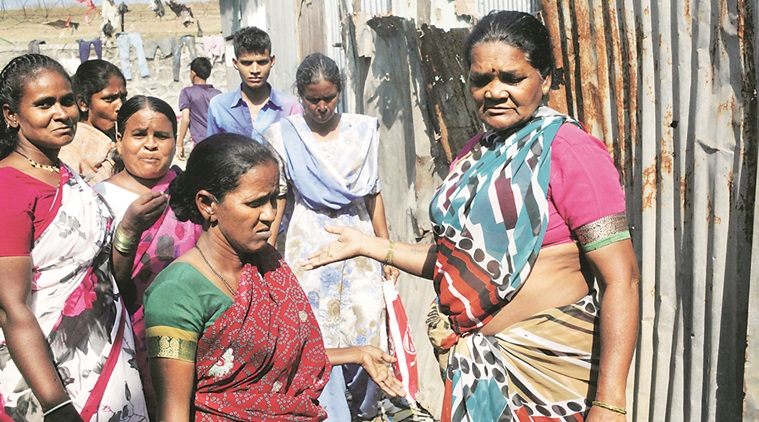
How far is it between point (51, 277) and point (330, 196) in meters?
2.19

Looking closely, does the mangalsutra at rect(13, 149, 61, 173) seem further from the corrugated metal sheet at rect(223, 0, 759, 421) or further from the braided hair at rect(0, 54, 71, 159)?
the corrugated metal sheet at rect(223, 0, 759, 421)

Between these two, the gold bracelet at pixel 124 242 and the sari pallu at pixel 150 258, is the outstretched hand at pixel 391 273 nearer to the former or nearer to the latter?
the sari pallu at pixel 150 258

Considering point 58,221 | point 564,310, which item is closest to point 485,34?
point 564,310

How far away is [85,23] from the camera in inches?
1364

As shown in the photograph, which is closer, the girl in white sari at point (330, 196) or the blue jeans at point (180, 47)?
the girl in white sari at point (330, 196)

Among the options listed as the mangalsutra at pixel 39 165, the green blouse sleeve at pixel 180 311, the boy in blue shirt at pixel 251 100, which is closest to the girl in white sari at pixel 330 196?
the boy in blue shirt at pixel 251 100

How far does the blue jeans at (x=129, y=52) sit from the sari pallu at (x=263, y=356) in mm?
16928

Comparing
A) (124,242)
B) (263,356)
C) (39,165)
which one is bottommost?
(263,356)

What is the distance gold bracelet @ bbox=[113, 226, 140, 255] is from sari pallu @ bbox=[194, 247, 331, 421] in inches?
25.3

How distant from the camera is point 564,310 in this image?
2293mm

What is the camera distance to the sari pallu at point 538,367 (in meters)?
2.30

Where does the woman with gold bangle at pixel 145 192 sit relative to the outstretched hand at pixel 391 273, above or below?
above

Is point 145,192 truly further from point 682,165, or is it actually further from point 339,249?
point 682,165

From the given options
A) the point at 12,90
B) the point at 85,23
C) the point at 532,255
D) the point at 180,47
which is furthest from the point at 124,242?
the point at 85,23
